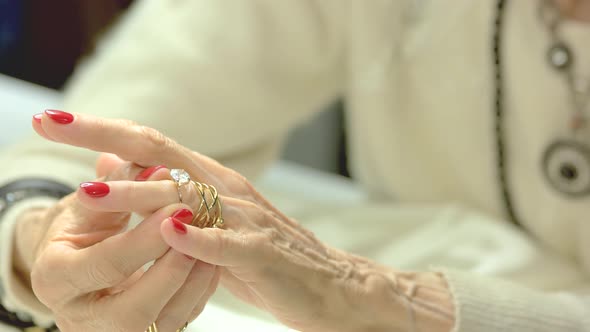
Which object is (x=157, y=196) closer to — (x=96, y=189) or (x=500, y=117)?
(x=96, y=189)

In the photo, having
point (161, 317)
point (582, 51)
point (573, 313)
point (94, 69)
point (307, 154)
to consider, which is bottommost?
point (161, 317)

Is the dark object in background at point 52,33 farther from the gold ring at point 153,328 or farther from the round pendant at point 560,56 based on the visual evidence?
the gold ring at point 153,328

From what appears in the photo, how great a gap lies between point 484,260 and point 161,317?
0.43 metres

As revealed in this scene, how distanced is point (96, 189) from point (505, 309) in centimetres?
38

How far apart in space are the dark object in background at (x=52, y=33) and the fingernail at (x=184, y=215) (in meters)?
1.33

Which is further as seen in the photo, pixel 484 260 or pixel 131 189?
pixel 484 260

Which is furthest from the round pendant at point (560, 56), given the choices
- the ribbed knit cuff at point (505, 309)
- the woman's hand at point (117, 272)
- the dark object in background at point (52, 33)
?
the dark object in background at point (52, 33)

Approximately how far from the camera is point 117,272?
49 cm

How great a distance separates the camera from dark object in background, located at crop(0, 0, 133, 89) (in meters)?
1.70

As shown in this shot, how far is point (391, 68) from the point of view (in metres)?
0.91

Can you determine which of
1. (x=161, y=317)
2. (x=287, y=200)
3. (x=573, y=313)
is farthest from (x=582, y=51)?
(x=161, y=317)

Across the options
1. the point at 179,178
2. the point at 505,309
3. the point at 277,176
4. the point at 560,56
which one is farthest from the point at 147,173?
the point at 277,176

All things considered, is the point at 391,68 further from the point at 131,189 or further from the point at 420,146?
the point at 131,189

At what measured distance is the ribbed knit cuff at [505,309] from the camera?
2.06ft
